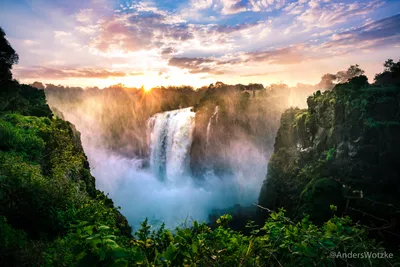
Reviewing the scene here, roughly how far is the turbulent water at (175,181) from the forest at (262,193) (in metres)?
2.20

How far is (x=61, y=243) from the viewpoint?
18.2ft

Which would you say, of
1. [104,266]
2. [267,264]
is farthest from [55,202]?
[267,264]

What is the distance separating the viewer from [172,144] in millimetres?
45500

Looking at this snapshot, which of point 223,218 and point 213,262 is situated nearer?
point 213,262

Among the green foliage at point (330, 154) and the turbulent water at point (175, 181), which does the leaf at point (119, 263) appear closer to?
the green foliage at point (330, 154)

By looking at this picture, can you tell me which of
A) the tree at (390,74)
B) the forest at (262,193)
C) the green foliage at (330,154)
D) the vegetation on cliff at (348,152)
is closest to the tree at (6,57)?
the forest at (262,193)

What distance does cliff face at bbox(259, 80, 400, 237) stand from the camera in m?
17.7

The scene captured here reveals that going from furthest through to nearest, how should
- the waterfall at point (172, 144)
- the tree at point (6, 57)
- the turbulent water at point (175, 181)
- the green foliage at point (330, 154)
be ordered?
the waterfall at point (172, 144), the turbulent water at point (175, 181), the green foliage at point (330, 154), the tree at point (6, 57)

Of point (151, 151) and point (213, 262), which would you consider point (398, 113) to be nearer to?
point (213, 262)

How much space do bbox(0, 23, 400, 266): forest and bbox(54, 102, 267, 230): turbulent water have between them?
7.22ft

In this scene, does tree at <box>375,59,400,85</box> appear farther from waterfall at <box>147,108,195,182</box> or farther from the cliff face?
waterfall at <box>147,108,195,182</box>

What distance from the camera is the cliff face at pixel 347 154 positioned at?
17.7 m

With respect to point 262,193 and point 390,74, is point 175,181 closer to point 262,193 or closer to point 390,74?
point 262,193

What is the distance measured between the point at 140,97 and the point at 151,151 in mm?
34435
